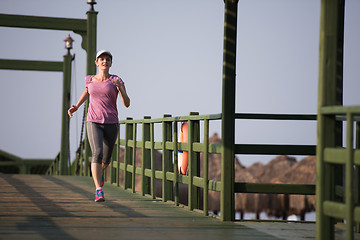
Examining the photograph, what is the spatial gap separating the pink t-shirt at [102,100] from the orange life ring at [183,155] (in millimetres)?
1047

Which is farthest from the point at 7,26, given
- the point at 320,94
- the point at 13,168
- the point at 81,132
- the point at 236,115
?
the point at 13,168

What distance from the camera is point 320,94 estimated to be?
15.7ft

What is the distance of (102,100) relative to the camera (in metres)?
7.62

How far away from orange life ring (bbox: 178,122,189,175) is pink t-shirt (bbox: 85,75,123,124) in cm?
105

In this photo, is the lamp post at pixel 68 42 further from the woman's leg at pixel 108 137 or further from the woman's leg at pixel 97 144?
the woman's leg at pixel 97 144

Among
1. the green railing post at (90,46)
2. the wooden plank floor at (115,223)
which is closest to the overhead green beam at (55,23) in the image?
the green railing post at (90,46)

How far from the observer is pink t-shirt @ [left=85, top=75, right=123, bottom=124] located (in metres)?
7.62

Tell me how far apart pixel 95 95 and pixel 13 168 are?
1110 inches

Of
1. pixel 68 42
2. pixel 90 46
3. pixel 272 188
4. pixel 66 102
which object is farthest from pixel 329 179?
pixel 66 102

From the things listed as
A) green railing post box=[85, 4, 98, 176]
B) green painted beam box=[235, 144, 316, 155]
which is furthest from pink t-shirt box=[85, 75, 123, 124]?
green railing post box=[85, 4, 98, 176]

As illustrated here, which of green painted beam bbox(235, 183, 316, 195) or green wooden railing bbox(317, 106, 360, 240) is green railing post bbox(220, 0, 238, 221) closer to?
green painted beam bbox(235, 183, 316, 195)

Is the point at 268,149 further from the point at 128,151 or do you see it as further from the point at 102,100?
the point at 128,151

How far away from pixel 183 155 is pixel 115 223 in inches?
83.9

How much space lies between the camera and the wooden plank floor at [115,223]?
224 inches
